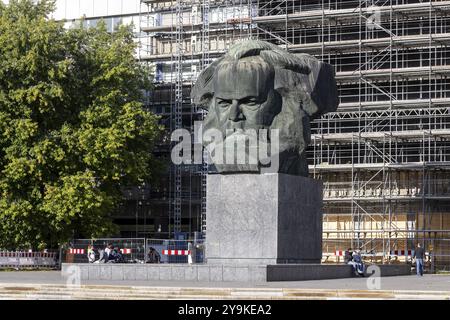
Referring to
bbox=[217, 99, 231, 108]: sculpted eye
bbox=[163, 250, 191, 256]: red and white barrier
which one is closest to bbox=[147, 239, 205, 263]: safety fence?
bbox=[163, 250, 191, 256]: red and white barrier

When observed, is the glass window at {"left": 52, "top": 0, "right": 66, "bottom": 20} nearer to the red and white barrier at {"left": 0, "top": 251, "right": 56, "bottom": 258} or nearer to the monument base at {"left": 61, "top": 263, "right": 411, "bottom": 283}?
the red and white barrier at {"left": 0, "top": 251, "right": 56, "bottom": 258}

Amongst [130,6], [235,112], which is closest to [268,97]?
[235,112]

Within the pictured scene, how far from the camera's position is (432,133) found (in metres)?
40.8

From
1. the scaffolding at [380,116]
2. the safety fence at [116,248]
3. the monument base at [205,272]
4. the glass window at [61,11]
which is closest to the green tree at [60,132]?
the safety fence at [116,248]

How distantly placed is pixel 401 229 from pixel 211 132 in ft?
58.4

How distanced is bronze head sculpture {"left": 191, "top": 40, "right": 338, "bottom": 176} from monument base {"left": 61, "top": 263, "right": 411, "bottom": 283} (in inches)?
102

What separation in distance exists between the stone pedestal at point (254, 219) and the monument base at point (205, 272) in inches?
32.7

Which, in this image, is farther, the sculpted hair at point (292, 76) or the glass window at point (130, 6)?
the glass window at point (130, 6)

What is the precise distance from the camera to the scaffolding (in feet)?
138

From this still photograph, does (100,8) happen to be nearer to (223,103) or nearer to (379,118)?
(379,118)

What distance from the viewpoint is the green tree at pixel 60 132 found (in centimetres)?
4128

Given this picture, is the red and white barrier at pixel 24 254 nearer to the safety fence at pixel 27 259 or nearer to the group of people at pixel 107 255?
the safety fence at pixel 27 259

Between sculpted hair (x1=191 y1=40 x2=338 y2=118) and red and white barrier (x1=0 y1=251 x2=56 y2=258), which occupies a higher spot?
sculpted hair (x1=191 y1=40 x2=338 y2=118)
